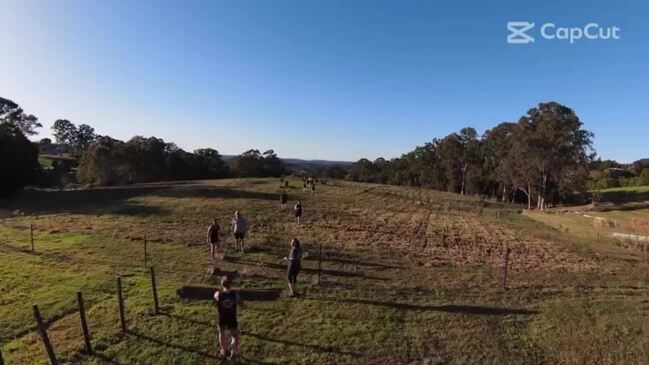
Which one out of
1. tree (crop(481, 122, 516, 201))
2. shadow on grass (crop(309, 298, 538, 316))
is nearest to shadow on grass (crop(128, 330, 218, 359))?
shadow on grass (crop(309, 298, 538, 316))

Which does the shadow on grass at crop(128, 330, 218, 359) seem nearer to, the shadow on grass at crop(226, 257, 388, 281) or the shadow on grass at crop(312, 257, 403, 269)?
the shadow on grass at crop(226, 257, 388, 281)

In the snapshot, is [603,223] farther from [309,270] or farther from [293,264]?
[293,264]

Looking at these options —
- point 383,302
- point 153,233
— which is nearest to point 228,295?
point 383,302

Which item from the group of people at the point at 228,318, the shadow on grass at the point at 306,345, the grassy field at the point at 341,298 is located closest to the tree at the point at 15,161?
the grassy field at the point at 341,298

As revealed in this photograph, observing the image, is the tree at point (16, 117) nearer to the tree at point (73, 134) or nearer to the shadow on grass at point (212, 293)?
the tree at point (73, 134)

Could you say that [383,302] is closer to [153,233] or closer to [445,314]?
[445,314]

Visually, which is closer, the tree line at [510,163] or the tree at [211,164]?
the tree line at [510,163]

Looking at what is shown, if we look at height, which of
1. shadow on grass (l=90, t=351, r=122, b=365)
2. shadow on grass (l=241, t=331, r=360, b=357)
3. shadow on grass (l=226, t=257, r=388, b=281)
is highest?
shadow on grass (l=226, t=257, r=388, b=281)
